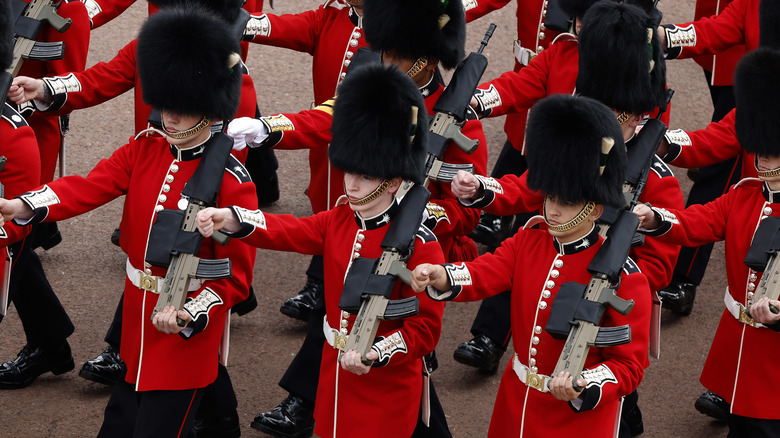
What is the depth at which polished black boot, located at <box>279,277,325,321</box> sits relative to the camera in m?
5.43

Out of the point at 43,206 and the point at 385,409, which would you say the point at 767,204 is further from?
the point at 43,206

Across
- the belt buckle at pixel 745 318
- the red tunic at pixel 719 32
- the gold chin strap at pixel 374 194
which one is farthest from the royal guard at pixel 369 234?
the red tunic at pixel 719 32

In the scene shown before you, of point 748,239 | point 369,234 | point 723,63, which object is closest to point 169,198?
point 369,234

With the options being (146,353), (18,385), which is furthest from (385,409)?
(18,385)

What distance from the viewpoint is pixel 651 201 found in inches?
170

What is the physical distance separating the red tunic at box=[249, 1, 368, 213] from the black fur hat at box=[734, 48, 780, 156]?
4.76 ft

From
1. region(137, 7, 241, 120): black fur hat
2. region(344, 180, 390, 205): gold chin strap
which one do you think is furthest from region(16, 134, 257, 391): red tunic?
region(344, 180, 390, 205): gold chin strap

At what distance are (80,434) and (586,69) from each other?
2.19 m

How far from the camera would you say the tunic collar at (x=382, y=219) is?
3879mm

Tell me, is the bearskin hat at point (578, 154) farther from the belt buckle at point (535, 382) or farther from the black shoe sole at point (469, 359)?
the black shoe sole at point (469, 359)

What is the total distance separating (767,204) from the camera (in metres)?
4.16

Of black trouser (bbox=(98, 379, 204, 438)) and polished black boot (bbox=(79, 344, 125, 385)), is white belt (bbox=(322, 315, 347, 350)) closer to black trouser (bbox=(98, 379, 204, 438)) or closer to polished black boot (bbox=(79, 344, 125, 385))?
black trouser (bbox=(98, 379, 204, 438))

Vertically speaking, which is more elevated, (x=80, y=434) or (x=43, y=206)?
(x=43, y=206)

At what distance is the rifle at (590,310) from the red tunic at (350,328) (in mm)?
419
